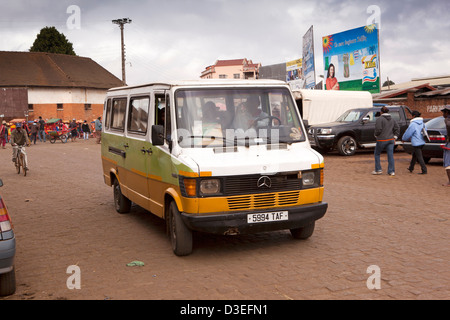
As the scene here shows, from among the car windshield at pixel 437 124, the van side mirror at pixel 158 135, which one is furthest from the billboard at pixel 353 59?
the van side mirror at pixel 158 135

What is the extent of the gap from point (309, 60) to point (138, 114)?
3287 cm

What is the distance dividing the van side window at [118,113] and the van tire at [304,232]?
3705mm

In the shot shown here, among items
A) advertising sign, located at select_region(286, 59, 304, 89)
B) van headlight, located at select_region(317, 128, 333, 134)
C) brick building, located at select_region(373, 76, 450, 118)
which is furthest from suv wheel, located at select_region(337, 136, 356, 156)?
advertising sign, located at select_region(286, 59, 304, 89)

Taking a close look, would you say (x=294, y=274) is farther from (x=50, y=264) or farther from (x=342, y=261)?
(x=50, y=264)

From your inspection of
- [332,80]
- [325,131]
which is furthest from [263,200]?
[332,80]

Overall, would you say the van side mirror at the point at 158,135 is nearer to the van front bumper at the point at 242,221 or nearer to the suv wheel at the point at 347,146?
the van front bumper at the point at 242,221

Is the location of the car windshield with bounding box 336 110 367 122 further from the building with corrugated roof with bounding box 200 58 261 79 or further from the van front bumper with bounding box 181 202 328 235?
the building with corrugated roof with bounding box 200 58 261 79

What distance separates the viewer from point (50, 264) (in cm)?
640

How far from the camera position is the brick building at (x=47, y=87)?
51000 millimetres

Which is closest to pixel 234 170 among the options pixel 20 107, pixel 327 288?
pixel 327 288

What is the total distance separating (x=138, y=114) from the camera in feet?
27.2

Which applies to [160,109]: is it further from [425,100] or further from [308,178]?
[425,100]

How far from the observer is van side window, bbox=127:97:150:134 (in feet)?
25.8

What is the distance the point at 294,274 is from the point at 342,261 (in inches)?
32.2
